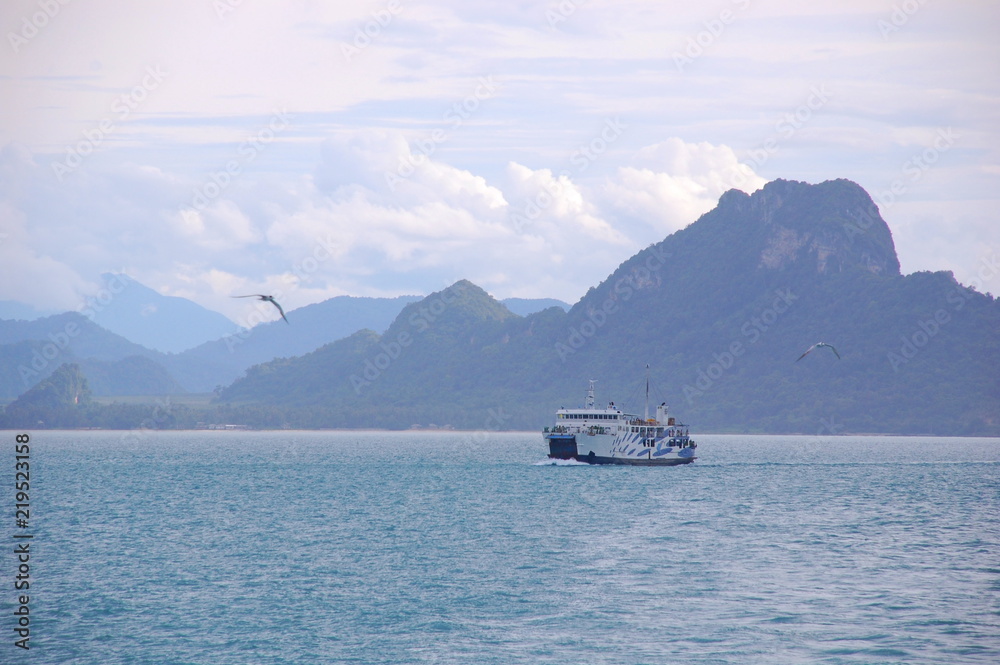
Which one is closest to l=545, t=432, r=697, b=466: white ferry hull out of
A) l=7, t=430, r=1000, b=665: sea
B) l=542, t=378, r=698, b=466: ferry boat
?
l=542, t=378, r=698, b=466: ferry boat

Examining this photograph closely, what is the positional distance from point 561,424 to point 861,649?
11081 centimetres

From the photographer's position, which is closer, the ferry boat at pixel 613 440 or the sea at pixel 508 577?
the sea at pixel 508 577

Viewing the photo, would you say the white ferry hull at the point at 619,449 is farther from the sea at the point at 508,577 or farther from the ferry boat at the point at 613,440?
the sea at the point at 508,577

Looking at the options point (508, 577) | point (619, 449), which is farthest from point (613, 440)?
point (508, 577)

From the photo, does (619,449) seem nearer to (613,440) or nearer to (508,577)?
(613,440)

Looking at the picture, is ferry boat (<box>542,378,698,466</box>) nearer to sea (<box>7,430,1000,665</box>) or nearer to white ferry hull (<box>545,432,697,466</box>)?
white ferry hull (<box>545,432,697,466</box>)

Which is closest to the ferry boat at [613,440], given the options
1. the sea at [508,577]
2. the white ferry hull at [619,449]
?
the white ferry hull at [619,449]

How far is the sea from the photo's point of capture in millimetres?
42844

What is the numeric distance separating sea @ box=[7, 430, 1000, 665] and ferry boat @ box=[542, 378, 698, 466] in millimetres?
36185

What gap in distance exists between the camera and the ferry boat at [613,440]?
148 m

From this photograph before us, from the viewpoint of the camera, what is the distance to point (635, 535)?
243ft

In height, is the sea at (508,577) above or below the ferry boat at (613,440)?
below

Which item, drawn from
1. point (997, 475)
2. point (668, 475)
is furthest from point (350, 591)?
point (997, 475)

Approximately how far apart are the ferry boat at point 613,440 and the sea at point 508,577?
3618 cm
